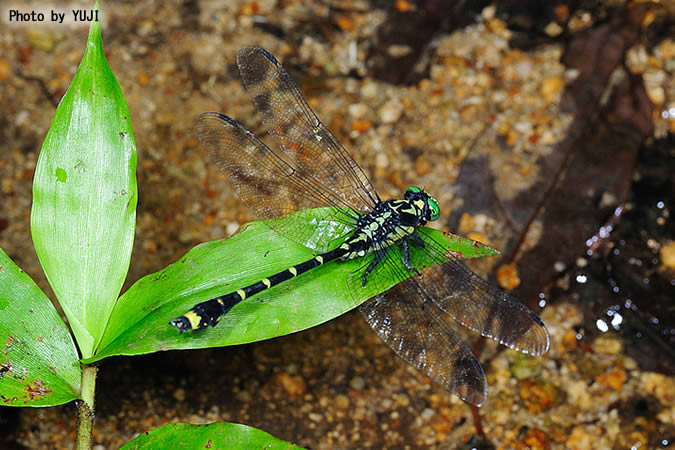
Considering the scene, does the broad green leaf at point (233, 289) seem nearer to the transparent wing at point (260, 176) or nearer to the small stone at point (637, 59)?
the transparent wing at point (260, 176)

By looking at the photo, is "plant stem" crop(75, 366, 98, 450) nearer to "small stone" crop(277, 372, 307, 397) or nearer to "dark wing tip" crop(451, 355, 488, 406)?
"small stone" crop(277, 372, 307, 397)

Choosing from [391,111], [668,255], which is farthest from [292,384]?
[668,255]

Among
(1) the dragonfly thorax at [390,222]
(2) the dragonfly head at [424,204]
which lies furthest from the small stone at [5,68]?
(2) the dragonfly head at [424,204]

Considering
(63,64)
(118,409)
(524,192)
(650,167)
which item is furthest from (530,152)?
(63,64)

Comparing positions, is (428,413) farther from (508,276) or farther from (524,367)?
(508,276)

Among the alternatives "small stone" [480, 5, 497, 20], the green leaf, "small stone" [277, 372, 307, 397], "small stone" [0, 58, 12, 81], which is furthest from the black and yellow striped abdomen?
"small stone" [0, 58, 12, 81]

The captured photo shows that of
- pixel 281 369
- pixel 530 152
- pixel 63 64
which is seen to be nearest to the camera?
pixel 281 369

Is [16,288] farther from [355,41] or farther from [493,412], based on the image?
[355,41]

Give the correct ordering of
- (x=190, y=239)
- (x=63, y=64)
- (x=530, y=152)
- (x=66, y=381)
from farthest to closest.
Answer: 1. (x=63, y=64)
2. (x=530, y=152)
3. (x=190, y=239)
4. (x=66, y=381)
